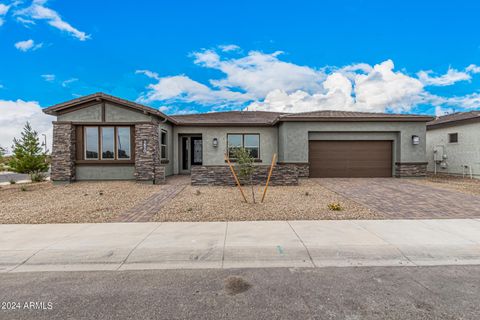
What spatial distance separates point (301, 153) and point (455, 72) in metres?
17.6

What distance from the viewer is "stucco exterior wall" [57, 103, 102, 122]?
11398 millimetres

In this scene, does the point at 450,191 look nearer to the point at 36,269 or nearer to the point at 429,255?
the point at 429,255

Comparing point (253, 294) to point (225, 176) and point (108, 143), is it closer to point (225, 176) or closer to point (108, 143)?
point (225, 176)

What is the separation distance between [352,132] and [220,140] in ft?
25.6

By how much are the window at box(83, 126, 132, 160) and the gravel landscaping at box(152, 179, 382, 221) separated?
189 inches

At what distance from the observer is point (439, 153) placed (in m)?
15.7

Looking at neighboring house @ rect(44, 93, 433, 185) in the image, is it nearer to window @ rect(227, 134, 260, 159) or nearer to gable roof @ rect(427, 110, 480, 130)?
window @ rect(227, 134, 260, 159)

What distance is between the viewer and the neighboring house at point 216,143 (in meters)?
11.3

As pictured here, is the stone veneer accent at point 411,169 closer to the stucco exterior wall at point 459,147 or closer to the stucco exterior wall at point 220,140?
the stucco exterior wall at point 459,147

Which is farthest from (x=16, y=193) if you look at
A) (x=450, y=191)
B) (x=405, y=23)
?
(x=405, y=23)

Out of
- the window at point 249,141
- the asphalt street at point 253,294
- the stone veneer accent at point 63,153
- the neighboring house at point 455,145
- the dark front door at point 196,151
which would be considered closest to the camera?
the asphalt street at point 253,294

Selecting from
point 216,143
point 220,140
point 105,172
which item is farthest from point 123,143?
point 220,140

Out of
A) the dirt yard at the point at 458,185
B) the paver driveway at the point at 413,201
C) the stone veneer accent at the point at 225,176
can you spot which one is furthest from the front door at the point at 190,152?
the dirt yard at the point at 458,185

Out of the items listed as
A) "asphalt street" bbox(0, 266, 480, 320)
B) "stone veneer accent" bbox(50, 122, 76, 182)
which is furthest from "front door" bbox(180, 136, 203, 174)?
"asphalt street" bbox(0, 266, 480, 320)
